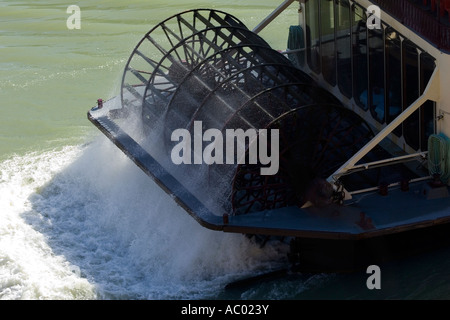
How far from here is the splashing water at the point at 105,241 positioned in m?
12.0

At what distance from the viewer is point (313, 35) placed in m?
15.4

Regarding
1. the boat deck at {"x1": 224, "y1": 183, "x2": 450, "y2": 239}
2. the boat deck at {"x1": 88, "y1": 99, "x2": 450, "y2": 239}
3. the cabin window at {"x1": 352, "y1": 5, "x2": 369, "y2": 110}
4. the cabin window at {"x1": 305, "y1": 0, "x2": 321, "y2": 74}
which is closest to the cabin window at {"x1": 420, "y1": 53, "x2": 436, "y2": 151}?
the boat deck at {"x1": 88, "y1": 99, "x2": 450, "y2": 239}

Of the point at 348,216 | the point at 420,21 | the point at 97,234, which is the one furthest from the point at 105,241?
the point at 420,21

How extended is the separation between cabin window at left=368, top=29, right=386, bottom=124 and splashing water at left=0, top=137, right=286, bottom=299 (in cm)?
263

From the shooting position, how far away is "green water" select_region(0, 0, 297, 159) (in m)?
18.4

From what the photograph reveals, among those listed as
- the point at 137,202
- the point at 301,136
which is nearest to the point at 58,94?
the point at 137,202

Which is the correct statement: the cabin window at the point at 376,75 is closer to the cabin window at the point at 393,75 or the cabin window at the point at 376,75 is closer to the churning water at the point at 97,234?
the cabin window at the point at 393,75

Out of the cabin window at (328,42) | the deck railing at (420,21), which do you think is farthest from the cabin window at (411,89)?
the cabin window at (328,42)

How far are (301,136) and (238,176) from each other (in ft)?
3.34

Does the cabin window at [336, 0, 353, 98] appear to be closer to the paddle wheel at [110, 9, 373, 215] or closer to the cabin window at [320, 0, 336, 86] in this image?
the cabin window at [320, 0, 336, 86]

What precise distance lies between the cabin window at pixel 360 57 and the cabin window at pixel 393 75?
2.10 ft

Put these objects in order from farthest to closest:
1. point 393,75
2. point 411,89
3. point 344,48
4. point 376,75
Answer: point 344,48
point 376,75
point 393,75
point 411,89

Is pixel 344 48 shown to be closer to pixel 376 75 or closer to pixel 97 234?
pixel 376 75

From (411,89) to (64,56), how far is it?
42.7 ft
